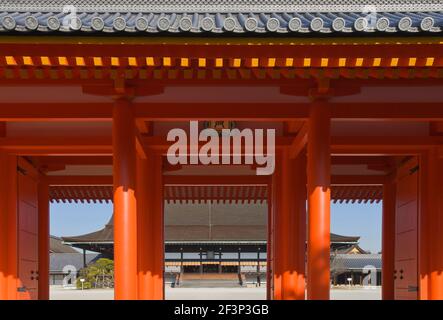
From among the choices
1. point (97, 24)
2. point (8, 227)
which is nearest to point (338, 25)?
point (97, 24)

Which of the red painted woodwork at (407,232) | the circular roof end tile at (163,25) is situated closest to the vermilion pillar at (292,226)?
the red painted woodwork at (407,232)

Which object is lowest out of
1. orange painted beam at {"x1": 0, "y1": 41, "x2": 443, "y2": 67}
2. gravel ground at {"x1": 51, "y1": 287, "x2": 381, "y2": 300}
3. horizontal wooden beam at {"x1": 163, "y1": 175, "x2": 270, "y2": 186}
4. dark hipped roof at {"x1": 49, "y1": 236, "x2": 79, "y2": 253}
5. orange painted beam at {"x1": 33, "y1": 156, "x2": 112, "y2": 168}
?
gravel ground at {"x1": 51, "y1": 287, "x2": 381, "y2": 300}

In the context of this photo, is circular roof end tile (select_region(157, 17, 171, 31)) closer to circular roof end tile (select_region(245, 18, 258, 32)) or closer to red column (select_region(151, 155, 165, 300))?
circular roof end tile (select_region(245, 18, 258, 32))

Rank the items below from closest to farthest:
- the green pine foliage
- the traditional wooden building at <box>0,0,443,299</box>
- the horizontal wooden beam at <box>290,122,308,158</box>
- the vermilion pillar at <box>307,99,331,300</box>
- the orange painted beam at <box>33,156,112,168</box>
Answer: the traditional wooden building at <box>0,0,443,299</box> → the vermilion pillar at <box>307,99,331,300</box> → the horizontal wooden beam at <box>290,122,308,158</box> → the orange painted beam at <box>33,156,112,168</box> → the green pine foliage

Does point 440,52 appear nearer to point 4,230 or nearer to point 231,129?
point 231,129

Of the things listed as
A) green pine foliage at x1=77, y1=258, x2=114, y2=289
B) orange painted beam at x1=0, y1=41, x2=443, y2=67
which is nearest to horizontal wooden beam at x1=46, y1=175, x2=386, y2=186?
orange painted beam at x1=0, y1=41, x2=443, y2=67

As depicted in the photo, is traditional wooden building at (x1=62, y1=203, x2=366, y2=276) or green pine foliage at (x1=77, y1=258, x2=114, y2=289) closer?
traditional wooden building at (x1=62, y1=203, x2=366, y2=276)

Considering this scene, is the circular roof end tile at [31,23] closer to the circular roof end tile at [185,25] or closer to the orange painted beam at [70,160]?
the circular roof end tile at [185,25]

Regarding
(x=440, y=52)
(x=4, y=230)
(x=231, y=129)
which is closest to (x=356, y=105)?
(x=440, y=52)

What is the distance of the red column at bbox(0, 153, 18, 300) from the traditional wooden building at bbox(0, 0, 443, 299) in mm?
21

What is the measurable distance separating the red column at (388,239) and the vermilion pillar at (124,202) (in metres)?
5.98

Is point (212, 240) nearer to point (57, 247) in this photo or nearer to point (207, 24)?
point (57, 247)

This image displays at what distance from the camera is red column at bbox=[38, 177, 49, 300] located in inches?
446

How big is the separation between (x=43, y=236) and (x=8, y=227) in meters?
2.30
